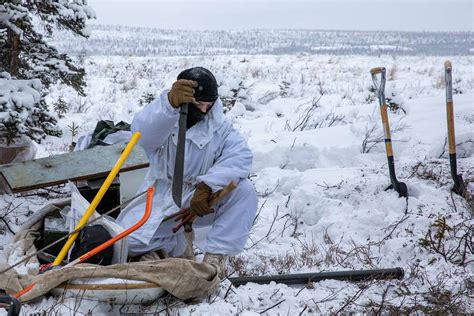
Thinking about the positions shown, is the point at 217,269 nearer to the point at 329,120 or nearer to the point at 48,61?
the point at 48,61

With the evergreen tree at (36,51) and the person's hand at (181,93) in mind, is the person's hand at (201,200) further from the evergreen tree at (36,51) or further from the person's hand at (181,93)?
the evergreen tree at (36,51)

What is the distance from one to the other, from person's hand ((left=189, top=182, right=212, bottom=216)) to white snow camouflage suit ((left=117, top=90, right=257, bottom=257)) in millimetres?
37

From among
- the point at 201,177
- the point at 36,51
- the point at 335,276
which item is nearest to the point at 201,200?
the point at 201,177

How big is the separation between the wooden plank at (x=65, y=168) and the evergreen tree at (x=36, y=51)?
1.25 ft

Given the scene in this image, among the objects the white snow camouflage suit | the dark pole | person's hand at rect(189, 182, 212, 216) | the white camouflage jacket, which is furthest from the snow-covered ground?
the white camouflage jacket

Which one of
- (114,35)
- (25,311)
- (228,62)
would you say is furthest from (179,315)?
(114,35)

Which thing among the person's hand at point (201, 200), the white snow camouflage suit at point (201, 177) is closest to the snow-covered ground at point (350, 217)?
the white snow camouflage suit at point (201, 177)

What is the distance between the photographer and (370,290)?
322 centimetres

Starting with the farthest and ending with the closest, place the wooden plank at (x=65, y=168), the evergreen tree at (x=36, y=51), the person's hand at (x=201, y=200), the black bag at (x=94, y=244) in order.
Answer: the evergreen tree at (x=36, y=51), the wooden plank at (x=65, y=168), the person's hand at (x=201, y=200), the black bag at (x=94, y=244)

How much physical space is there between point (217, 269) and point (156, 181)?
2.58 feet

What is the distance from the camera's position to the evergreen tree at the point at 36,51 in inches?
167

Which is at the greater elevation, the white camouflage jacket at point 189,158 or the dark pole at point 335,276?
the white camouflage jacket at point 189,158

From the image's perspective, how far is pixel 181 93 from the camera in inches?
121

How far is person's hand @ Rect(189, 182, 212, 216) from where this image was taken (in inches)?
127
